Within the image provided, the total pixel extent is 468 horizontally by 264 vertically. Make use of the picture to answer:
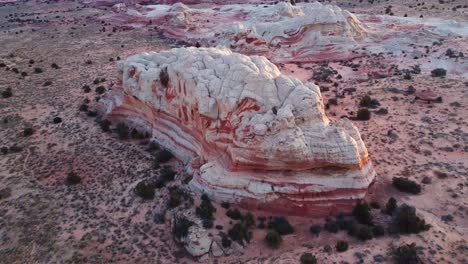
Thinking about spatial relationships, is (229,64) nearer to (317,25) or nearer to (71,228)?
(71,228)

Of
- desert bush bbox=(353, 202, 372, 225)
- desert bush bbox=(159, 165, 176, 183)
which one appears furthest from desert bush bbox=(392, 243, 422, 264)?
desert bush bbox=(159, 165, 176, 183)

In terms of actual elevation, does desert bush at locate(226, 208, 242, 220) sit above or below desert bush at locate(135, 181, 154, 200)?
above

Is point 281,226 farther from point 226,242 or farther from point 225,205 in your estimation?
Answer: point 225,205

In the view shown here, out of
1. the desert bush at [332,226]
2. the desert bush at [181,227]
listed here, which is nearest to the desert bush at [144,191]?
the desert bush at [181,227]

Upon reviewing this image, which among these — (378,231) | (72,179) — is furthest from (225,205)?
(72,179)

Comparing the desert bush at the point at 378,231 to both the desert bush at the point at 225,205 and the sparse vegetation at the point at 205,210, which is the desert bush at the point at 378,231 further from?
the sparse vegetation at the point at 205,210

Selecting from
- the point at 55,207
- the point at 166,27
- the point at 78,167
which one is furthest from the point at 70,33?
the point at 55,207

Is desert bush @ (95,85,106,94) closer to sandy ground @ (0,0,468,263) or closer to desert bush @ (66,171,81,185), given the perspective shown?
sandy ground @ (0,0,468,263)
